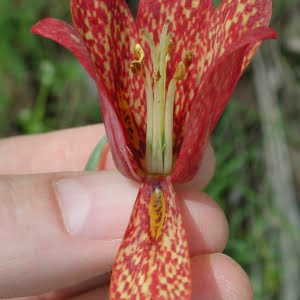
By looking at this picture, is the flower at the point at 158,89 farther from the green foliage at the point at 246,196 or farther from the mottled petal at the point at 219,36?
the green foliage at the point at 246,196

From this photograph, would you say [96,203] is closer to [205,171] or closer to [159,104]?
[159,104]

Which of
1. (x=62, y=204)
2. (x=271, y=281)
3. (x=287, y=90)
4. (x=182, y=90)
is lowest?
(x=271, y=281)

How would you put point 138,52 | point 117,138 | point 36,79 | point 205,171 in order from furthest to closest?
point 36,79 → point 205,171 → point 138,52 → point 117,138

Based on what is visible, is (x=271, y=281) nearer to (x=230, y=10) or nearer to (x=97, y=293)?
(x=97, y=293)

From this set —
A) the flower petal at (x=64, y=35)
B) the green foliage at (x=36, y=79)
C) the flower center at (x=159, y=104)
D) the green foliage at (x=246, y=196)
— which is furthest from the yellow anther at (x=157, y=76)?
the green foliage at (x=36, y=79)

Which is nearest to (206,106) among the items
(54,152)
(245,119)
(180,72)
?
(180,72)

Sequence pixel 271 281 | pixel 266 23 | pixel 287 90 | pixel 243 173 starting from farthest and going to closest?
pixel 287 90 → pixel 243 173 → pixel 271 281 → pixel 266 23

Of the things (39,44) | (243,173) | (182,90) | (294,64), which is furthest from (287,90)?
(182,90)

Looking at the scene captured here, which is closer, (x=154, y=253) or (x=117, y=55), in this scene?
(x=154, y=253)
